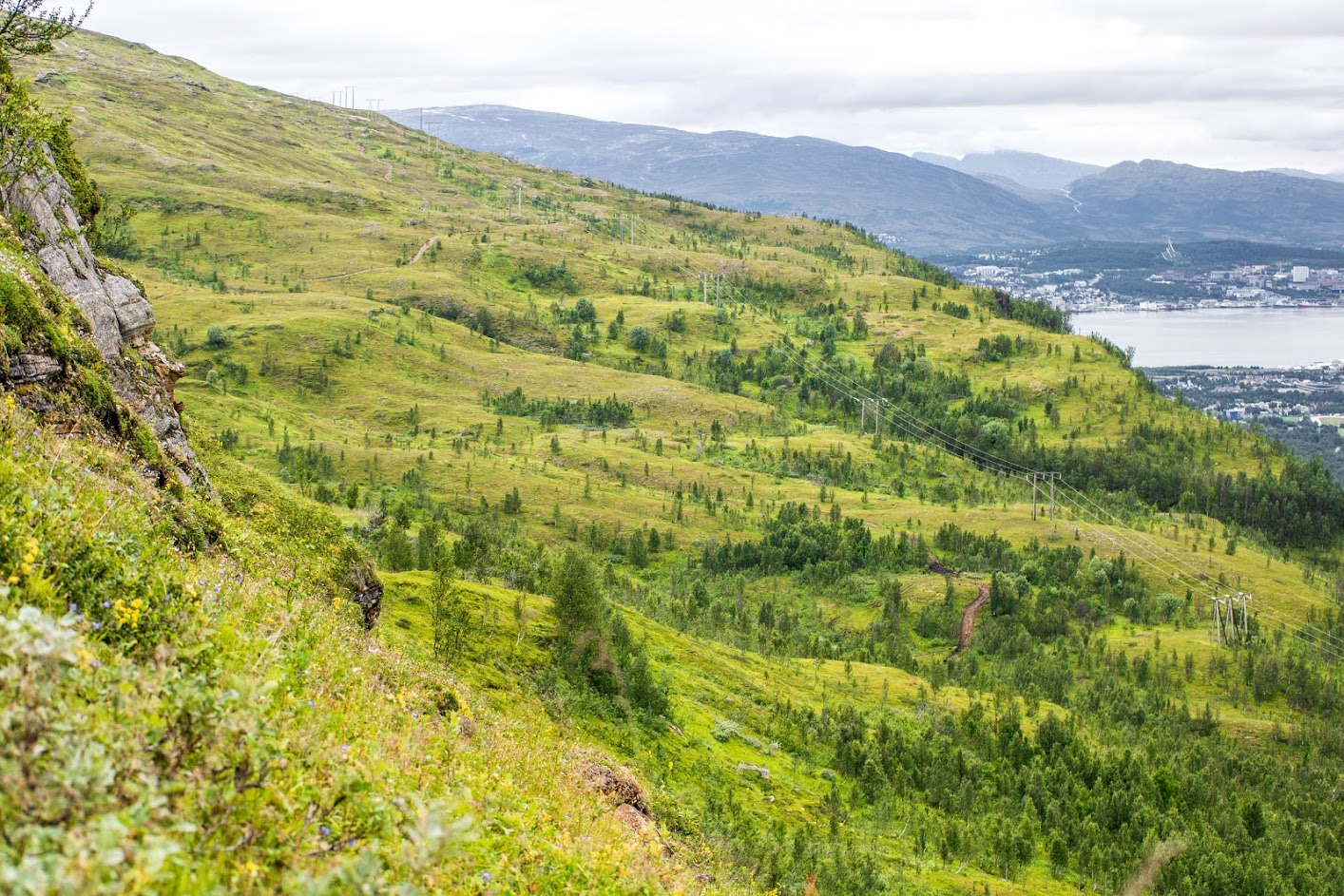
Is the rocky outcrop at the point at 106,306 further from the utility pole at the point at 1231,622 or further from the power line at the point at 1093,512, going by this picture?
the power line at the point at 1093,512

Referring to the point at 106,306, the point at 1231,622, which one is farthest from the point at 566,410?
the point at 106,306

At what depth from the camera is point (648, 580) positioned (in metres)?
65.7

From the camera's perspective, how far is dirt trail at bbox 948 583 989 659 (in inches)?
2530

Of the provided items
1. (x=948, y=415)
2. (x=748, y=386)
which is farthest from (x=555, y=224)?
→ (x=948, y=415)

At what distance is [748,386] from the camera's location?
128 meters

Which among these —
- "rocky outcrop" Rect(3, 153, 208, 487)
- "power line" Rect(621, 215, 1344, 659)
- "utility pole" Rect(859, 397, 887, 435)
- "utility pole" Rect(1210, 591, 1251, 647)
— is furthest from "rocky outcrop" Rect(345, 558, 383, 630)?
"utility pole" Rect(859, 397, 887, 435)

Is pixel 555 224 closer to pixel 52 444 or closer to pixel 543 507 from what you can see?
pixel 543 507

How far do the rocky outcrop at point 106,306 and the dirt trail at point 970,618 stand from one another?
50.2 meters

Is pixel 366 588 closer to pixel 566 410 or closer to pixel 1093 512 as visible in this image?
pixel 566 410

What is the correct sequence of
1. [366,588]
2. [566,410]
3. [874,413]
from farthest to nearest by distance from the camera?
[874,413], [566,410], [366,588]

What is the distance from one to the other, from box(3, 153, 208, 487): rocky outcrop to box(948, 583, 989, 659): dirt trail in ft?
165

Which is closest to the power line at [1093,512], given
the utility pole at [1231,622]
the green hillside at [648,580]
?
the green hillside at [648,580]

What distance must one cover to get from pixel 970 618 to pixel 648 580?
2228cm

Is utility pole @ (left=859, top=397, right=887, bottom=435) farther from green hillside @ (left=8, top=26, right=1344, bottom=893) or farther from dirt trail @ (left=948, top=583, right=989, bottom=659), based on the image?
dirt trail @ (left=948, top=583, right=989, bottom=659)
